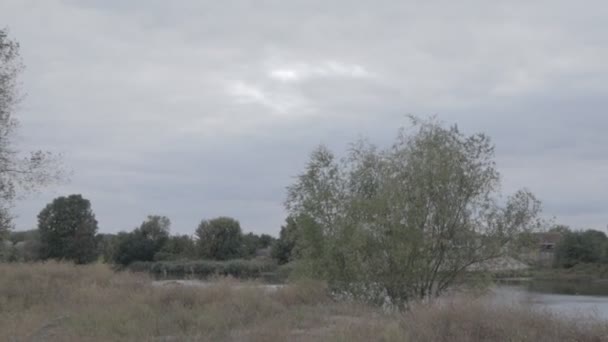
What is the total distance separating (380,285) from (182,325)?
777cm

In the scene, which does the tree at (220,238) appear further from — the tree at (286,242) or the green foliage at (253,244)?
the tree at (286,242)

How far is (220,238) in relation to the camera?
54219 millimetres

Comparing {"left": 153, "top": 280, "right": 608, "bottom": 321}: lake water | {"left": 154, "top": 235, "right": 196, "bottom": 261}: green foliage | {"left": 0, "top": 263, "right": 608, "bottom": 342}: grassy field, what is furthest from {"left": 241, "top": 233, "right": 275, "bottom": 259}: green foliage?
{"left": 0, "top": 263, "right": 608, "bottom": 342}: grassy field

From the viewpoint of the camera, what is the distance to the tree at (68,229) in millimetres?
48125

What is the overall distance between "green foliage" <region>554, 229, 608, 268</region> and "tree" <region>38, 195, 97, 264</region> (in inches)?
1180

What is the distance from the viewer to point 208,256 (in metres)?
52.7

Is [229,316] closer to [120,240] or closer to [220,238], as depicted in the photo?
[220,238]

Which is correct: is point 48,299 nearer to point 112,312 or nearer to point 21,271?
point 21,271

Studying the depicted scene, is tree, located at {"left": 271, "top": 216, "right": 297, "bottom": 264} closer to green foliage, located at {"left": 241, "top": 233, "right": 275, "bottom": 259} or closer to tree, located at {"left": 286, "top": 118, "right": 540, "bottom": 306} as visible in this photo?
tree, located at {"left": 286, "top": 118, "right": 540, "bottom": 306}

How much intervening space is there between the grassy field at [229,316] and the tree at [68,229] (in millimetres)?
24922

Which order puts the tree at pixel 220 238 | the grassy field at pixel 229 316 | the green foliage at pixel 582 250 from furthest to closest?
the tree at pixel 220 238 → the green foliage at pixel 582 250 → the grassy field at pixel 229 316

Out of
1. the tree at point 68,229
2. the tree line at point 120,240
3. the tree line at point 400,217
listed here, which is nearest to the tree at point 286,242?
the tree line at point 400,217

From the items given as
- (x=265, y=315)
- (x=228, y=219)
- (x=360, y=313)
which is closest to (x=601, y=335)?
(x=360, y=313)

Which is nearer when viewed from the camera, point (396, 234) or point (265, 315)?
point (265, 315)
